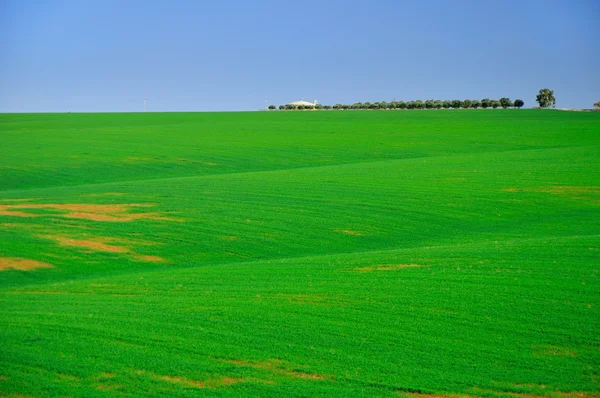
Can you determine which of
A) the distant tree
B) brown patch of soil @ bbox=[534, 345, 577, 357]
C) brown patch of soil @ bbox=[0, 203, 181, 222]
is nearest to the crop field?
brown patch of soil @ bbox=[534, 345, 577, 357]

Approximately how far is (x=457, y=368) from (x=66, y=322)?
6767mm

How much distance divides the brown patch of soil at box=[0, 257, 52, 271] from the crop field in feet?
0.40

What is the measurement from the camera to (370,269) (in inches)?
676

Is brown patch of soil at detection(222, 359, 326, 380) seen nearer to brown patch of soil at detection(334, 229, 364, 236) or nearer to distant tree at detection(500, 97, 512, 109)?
brown patch of soil at detection(334, 229, 364, 236)

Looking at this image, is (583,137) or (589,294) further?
(583,137)

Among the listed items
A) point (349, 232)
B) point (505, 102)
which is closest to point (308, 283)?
point (349, 232)

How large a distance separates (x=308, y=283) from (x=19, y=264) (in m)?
8.38

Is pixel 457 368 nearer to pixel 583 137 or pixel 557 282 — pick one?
pixel 557 282

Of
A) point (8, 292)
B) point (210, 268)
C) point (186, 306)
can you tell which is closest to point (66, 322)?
point (186, 306)

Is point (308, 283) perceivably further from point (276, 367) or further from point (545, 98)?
point (545, 98)

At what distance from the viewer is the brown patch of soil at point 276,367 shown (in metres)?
11.1

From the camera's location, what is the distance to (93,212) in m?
26.2

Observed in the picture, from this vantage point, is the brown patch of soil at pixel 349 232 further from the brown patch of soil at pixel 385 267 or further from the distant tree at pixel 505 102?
the distant tree at pixel 505 102

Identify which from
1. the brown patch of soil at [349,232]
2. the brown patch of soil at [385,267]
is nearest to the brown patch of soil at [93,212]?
the brown patch of soil at [349,232]
